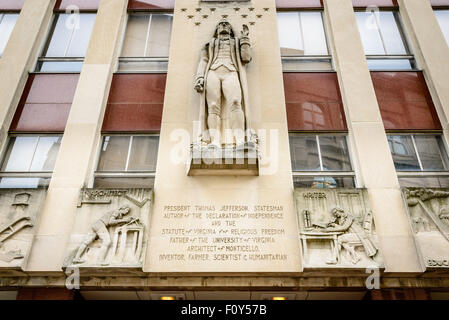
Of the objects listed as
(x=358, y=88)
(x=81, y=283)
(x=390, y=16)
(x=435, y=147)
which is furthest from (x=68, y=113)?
(x=390, y=16)

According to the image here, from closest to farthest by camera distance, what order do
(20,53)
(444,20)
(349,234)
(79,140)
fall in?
(349,234), (79,140), (20,53), (444,20)

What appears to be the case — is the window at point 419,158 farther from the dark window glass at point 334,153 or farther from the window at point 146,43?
the window at point 146,43

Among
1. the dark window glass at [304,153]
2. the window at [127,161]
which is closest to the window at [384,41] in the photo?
the dark window glass at [304,153]

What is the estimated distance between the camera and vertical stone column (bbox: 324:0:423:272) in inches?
277

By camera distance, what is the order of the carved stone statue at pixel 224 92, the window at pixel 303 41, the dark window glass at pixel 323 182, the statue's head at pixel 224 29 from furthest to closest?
the window at pixel 303 41 < the statue's head at pixel 224 29 < the dark window glass at pixel 323 182 < the carved stone statue at pixel 224 92

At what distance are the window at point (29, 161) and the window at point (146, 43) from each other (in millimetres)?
3048

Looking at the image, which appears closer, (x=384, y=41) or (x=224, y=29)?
(x=224, y=29)

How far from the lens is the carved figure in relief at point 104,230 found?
6.88 m

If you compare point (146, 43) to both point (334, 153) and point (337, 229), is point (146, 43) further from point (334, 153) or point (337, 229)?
point (337, 229)

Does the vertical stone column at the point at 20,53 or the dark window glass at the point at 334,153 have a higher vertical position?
the vertical stone column at the point at 20,53

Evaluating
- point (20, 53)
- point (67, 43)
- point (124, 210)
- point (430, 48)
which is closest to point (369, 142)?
point (430, 48)

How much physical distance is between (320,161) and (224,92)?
286cm

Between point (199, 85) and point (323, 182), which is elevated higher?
point (199, 85)

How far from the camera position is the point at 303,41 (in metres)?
Answer: 11.0
